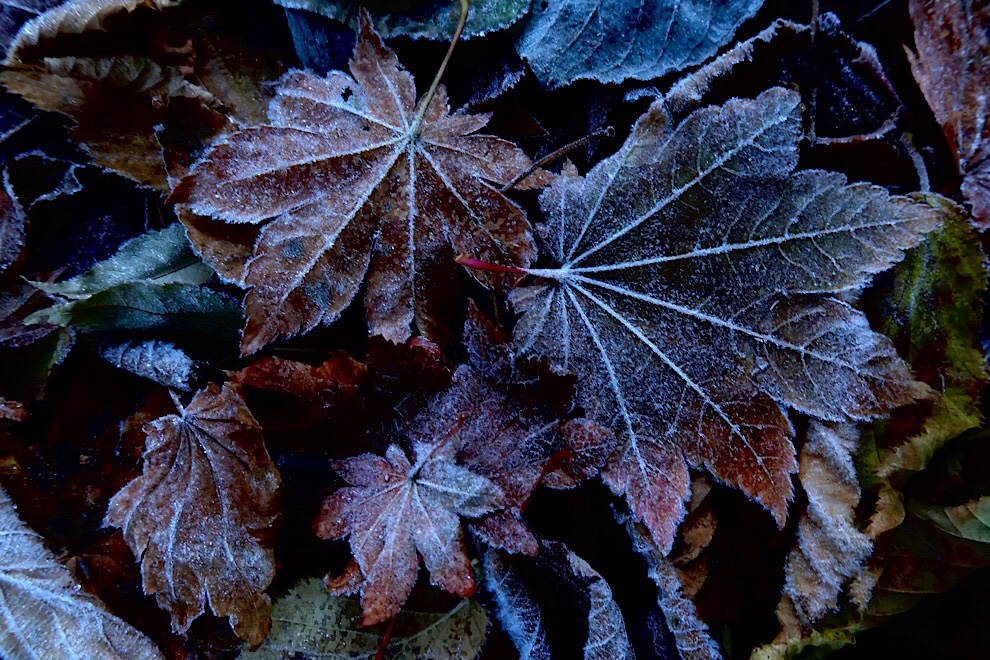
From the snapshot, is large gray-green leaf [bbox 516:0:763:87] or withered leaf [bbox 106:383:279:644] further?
large gray-green leaf [bbox 516:0:763:87]

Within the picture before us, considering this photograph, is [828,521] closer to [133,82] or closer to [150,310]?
[150,310]

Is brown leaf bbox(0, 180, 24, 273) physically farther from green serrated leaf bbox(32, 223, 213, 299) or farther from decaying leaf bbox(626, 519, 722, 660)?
decaying leaf bbox(626, 519, 722, 660)

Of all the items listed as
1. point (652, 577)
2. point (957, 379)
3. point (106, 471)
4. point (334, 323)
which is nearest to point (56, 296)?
point (106, 471)

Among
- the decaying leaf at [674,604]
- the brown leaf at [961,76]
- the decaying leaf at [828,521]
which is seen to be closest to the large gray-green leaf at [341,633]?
the decaying leaf at [674,604]

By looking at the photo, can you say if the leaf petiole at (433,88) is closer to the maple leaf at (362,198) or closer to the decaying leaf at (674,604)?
the maple leaf at (362,198)

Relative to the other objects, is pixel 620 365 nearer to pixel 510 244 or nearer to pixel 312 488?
pixel 510 244

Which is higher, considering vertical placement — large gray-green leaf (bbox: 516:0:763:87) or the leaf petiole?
large gray-green leaf (bbox: 516:0:763:87)

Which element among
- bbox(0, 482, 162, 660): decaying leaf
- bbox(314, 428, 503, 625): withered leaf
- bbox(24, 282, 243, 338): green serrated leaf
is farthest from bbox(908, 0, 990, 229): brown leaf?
bbox(0, 482, 162, 660): decaying leaf
